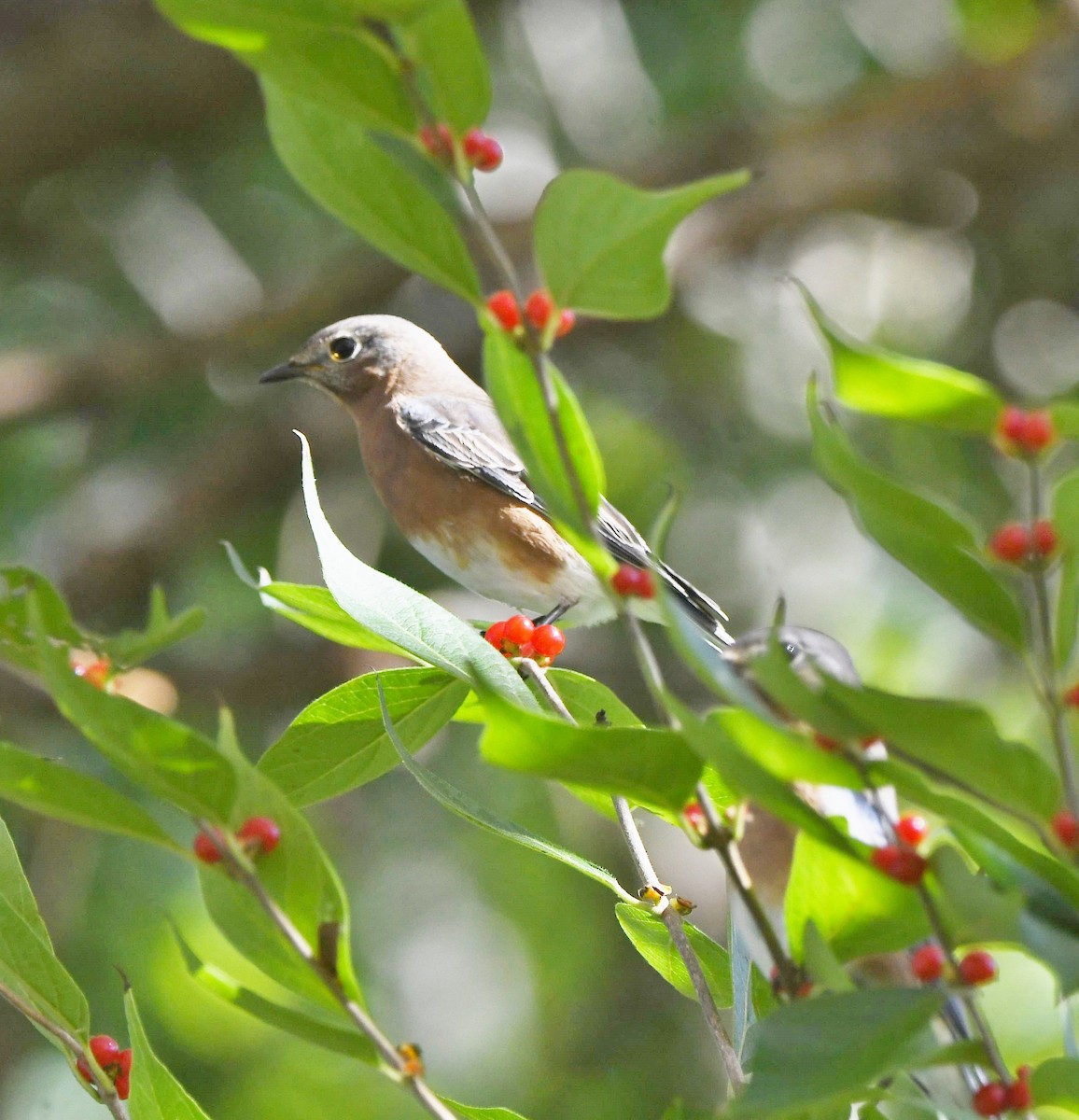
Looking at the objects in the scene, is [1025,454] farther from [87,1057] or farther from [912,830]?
[87,1057]

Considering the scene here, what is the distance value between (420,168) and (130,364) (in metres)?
1.51

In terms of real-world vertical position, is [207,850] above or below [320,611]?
above

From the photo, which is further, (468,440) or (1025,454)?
(468,440)

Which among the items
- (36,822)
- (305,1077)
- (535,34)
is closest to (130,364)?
(36,822)

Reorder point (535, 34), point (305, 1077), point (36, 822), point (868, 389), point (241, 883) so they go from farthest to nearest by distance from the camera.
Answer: point (535, 34) < point (36, 822) < point (305, 1077) < point (241, 883) < point (868, 389)

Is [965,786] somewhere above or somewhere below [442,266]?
below

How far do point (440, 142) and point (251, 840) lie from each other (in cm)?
65

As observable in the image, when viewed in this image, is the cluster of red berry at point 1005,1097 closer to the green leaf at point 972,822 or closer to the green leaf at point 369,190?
the green leaf at point 972,822

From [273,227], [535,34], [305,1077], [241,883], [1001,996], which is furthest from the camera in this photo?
[273,227]

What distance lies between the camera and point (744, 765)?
1.23 metres

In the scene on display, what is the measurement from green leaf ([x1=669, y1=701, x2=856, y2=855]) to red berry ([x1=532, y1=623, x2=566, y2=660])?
3.58 feet

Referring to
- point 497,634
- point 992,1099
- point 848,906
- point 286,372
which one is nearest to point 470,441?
point 286,372

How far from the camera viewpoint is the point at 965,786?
4.30 feet

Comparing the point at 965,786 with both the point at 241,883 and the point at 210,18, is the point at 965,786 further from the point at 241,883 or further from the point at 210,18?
the point at 210,18
